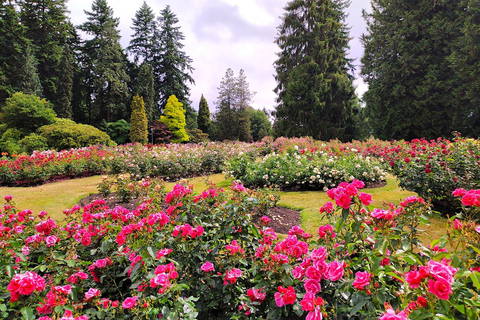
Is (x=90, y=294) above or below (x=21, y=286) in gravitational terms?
below

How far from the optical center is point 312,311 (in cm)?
121

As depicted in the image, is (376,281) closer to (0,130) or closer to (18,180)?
(18,180)

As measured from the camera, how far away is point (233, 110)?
31.4m

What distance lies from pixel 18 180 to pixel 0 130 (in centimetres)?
1159

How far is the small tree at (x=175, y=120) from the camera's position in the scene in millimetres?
27859

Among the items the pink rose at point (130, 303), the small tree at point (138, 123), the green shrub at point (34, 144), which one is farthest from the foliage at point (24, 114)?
the pink rose at point (130, 303)

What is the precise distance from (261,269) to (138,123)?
25.8 meters

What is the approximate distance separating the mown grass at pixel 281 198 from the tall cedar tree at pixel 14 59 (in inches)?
698

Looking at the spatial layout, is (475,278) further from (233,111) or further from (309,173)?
(233,111)

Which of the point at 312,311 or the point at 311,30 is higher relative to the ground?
the point at 311,30

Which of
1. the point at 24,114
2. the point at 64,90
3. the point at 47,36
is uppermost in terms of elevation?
the point at 47,36

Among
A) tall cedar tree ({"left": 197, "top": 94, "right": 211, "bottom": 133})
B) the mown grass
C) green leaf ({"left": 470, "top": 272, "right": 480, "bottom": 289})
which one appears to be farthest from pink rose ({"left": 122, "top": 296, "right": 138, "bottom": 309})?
tall cedar tree ({"left": 197, "top": 94, "right": 211, "bottom": 133})

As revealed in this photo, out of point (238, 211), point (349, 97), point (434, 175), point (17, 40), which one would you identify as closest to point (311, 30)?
point (349, 97)

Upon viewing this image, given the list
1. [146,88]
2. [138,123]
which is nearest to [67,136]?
[138,123]
